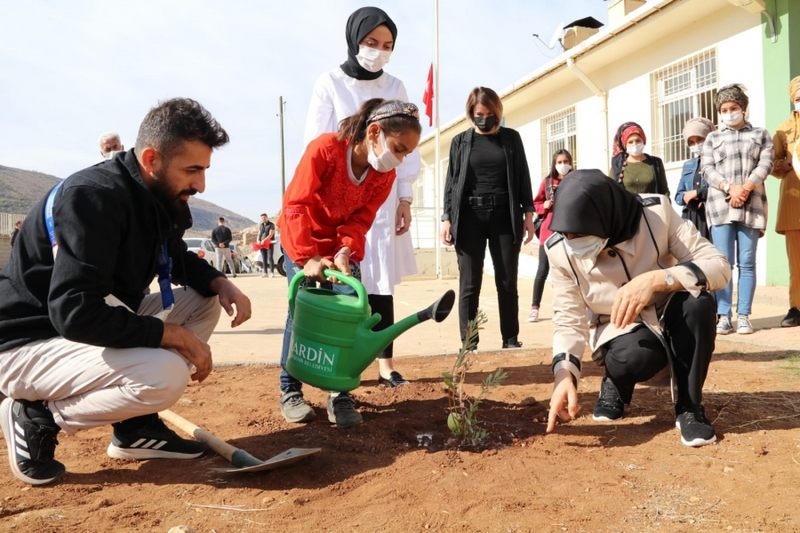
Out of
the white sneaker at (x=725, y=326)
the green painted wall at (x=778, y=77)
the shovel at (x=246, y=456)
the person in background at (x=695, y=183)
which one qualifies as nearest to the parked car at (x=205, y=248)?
the green painted wall at (x=778, y=77)

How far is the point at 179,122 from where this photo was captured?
7.70 feet

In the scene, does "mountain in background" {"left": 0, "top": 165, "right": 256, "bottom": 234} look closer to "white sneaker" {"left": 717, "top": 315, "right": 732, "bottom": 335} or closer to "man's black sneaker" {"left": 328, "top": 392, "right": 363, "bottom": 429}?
"white sneaker" {"left": 717, "top": 315, "right": 732, "bottom": 335}

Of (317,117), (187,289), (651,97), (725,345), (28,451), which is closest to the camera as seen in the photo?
(28,451)

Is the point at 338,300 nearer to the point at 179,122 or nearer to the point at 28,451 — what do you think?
the point at 179,122

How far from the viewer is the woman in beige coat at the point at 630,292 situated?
8.32 feet

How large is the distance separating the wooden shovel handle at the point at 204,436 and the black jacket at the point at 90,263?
0.48m

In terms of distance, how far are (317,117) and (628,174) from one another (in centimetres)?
269

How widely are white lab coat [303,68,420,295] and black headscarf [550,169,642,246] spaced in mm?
1369

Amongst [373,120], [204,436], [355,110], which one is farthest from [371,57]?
[204,436]

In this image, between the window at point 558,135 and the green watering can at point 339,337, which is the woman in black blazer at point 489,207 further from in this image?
the window at point 558,135

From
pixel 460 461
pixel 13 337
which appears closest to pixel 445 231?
pixel 460 461

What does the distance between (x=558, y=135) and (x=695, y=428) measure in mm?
12222

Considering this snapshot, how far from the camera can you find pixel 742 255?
540 centimetres

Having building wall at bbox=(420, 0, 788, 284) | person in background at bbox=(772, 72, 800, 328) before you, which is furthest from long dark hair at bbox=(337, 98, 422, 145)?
building wall at bbox=(420, 0, 788, 284)
